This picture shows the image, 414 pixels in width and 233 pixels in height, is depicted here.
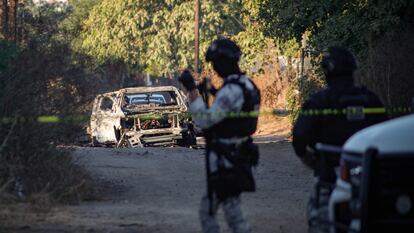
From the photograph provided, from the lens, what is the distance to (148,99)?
25109 mm

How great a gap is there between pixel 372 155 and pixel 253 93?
179cm

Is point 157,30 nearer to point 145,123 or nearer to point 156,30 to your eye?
point 156,30

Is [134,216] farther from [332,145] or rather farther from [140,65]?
[140,65]

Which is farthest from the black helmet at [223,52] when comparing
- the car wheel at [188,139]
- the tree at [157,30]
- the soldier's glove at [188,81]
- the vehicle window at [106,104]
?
the tree at [157,30]

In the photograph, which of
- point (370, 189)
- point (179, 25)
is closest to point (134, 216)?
point (370, 189)

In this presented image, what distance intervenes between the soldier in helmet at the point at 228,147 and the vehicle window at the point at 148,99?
1694 centimetres

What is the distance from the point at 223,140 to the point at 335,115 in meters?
0.86

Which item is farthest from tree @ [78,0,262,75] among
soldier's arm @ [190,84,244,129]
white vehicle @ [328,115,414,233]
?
white vehicle @ [328,115,414,233]

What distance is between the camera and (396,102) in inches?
694

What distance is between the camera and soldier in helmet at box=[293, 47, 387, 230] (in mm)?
7391

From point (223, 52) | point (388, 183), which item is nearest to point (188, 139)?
point (223, 52)

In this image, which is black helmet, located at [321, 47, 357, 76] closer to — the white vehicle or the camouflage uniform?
the camouflage uniform

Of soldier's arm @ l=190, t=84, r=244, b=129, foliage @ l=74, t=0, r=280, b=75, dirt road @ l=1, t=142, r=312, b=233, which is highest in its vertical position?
foliage @ l=74, t=0, r=280, b=75

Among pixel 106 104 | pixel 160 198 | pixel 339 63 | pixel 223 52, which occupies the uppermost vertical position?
pixel 223 52
